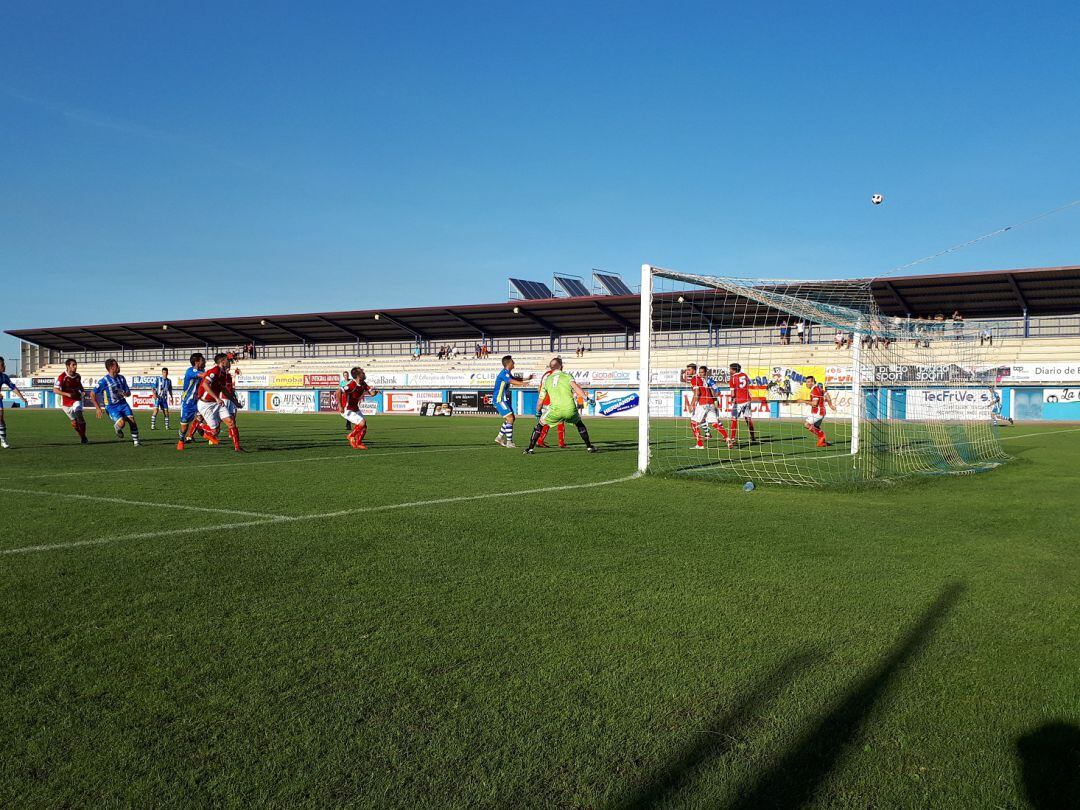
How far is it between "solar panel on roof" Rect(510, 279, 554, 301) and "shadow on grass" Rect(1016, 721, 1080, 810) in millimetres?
52866

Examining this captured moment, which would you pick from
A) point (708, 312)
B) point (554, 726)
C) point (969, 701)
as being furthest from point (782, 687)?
point (708, 312)

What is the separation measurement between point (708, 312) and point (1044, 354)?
65.3 feet

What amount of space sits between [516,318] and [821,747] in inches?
2112

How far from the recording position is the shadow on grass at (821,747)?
7.67ft

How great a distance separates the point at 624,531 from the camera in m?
6.40

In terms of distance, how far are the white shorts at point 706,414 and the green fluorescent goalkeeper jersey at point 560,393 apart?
349cm

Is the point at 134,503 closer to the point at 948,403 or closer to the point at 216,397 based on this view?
the point at 216,397

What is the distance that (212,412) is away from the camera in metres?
16.6

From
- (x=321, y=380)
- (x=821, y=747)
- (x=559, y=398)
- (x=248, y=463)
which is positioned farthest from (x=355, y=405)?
(x=321, y=380)

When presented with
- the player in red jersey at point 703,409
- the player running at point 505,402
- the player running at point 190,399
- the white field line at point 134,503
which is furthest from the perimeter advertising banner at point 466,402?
the white field line at point 134,503

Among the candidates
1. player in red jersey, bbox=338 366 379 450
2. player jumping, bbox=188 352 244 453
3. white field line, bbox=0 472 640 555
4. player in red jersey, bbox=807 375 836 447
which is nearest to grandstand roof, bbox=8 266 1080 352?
player in red jersey, bbox=807 375 836 447

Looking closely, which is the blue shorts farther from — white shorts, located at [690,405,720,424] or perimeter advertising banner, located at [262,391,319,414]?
perimeter advertising banner, located at [262,391,319,414]

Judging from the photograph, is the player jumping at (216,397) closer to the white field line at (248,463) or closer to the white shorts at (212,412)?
the white shorts at (212,412)

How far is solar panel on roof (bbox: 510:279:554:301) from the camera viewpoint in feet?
184
